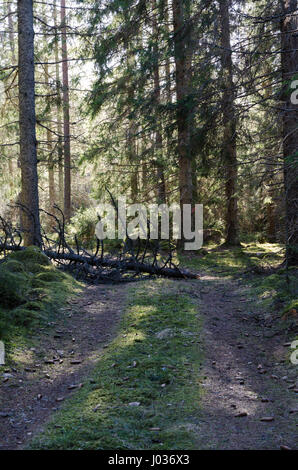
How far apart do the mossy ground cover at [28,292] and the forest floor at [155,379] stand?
273 mm

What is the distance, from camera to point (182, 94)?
44.6 ft

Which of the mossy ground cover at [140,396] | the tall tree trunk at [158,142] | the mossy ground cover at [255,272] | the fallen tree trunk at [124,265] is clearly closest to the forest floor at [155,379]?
the mossy ground cover at [140,396]

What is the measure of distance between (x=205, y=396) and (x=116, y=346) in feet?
5.65

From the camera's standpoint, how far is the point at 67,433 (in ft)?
10.9

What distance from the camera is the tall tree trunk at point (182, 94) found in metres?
10.8

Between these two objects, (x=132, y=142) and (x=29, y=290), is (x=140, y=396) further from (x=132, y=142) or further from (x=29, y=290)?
(x=132, y=142)

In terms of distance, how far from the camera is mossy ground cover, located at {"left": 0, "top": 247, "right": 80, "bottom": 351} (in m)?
5.75

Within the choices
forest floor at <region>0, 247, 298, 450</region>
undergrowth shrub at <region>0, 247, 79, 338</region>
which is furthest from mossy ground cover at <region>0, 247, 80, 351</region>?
forest floor at <region>0, 247, 298, 450</region>

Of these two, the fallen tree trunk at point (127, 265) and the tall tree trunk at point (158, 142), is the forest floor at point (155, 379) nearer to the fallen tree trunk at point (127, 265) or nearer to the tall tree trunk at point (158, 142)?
the fallen tree trunk at point (127, 265)

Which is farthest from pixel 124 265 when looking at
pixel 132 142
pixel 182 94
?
pixel 182 94

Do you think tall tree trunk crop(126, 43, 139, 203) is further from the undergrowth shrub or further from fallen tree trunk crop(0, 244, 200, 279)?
the undergrowth shrub

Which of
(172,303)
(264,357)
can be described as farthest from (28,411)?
(172,303)

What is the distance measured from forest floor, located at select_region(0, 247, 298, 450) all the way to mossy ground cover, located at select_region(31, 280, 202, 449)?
11 mm

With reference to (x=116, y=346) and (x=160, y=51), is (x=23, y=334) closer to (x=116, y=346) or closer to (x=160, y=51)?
(x=116, y=346)
